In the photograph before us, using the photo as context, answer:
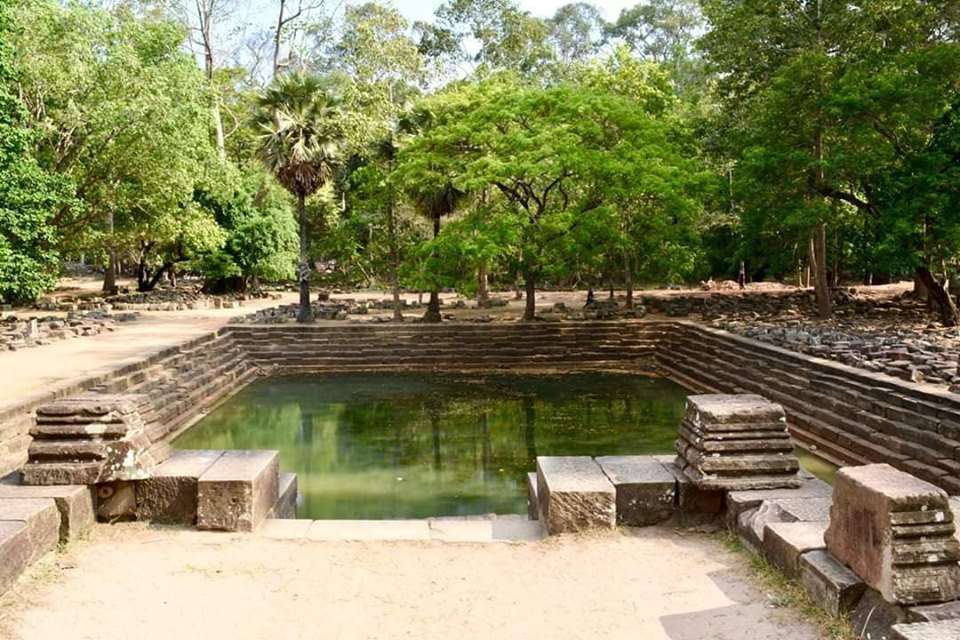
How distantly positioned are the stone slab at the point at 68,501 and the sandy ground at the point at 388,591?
0.11m

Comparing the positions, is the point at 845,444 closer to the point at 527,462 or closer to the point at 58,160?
the point at 527,462

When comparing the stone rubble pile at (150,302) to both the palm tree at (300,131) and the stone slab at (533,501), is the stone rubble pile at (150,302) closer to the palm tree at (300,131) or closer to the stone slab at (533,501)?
the palm tree at (300,131)

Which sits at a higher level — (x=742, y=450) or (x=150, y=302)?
(x=150, y=302)

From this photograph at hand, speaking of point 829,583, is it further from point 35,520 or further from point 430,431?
point 430,431

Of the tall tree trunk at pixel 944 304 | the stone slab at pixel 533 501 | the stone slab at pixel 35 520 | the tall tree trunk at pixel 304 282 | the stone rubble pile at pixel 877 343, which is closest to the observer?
the stone slab at pixel 35 520

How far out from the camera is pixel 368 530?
5.59 meters

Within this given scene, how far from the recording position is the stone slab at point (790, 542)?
4043 mm

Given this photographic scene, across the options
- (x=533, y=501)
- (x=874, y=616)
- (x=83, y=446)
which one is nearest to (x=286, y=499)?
(x=83, y=446)

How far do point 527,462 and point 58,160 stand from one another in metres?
16.0

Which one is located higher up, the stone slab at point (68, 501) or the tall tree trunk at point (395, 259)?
the tall tree trunk at point (395, 259)

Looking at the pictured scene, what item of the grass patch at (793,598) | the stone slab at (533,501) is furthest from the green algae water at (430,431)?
the grass patch at (793,598)

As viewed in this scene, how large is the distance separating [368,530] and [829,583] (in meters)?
3.18

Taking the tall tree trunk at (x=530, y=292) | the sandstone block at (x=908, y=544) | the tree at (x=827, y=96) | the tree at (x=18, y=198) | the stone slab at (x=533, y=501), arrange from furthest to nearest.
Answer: the tall tree trunk at (x=530, y=292) → the tree at (x=827, y=96) → the tree at (x=18, y=198) → the stone slab at (x=533, y=501) → the sandstone block at (x=908, y=544)

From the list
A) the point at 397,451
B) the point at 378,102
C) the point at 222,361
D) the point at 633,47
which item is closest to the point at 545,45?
the point at 633,47
